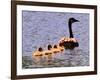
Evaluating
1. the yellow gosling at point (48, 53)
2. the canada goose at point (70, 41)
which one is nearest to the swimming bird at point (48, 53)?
the yellow gosling at point (48, 53)

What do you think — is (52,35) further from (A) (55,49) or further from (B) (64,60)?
(B) (64,60)

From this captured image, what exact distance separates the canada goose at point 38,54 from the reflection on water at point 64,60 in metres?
0.03

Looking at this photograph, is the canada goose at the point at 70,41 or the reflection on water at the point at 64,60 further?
the canada goose at the point at 70,41

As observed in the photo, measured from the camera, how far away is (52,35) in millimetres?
1855

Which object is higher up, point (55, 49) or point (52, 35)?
point (52, 35)

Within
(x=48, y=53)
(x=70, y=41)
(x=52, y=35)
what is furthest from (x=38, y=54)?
(x=70, y=41)

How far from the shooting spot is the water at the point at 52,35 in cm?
179

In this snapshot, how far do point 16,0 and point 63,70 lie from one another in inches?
27.6

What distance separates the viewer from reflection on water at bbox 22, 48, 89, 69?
179 centimetres

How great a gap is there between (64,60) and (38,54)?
23 cm

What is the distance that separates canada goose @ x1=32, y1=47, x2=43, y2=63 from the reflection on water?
1.0 inches

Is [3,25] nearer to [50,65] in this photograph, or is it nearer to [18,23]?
[18,23]

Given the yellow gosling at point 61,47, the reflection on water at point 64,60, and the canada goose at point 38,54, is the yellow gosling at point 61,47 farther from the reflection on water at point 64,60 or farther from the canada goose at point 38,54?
the canada goose at point 38,54

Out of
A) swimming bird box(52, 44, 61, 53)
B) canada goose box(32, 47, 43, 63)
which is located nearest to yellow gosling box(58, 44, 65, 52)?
swimming bird box(52, 44, 61, 53)
